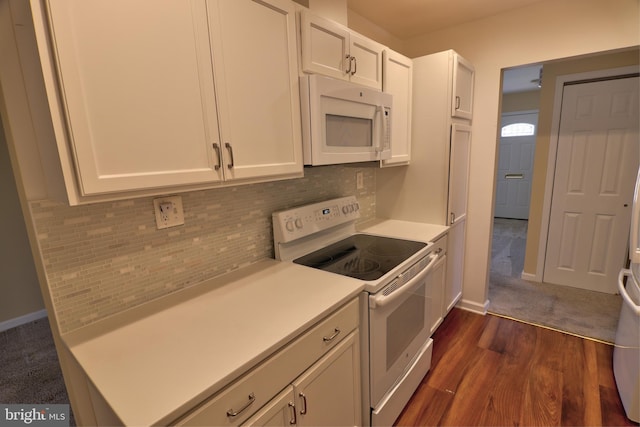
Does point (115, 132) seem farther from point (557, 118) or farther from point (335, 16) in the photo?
point (557, 118)

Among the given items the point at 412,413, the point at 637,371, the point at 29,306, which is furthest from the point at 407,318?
the point at 29,306

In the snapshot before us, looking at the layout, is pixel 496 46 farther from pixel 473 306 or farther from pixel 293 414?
pixel 293 414

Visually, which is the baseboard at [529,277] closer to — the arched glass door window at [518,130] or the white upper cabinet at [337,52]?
the white upper cabinet at [337,52]

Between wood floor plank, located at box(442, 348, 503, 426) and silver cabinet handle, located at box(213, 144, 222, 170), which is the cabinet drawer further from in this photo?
wood floor plank, located at box(442, 348, 503, 426)

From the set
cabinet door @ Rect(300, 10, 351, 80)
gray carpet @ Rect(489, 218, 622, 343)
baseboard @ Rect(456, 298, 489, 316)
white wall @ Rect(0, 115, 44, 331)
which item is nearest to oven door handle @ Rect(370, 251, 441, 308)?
cabinet door @ Rect(300, 10, 351, 80)

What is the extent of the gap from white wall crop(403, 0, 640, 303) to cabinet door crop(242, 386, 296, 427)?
2210 mm

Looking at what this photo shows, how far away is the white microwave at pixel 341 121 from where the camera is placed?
1.40 meters

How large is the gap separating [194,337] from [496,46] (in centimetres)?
278

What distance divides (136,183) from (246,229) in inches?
27.8

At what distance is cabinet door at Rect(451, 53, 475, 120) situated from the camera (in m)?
2.16

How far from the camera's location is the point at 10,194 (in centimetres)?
276

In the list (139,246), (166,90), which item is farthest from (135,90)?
(139,246)

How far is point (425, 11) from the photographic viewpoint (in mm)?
2180

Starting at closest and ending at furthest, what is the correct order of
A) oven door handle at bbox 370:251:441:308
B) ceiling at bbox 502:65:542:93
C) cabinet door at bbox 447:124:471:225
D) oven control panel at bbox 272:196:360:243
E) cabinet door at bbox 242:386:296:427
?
cabinet door at bbox 242:386:296:427 → oven door handle at bbox 370:251:441:308 → oven control panel at bbox 272:196:360:243 → cabinet door at bbox 447:124:471:225 → ceiling at bbox 502:65:542:93
